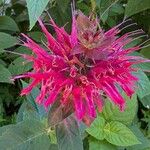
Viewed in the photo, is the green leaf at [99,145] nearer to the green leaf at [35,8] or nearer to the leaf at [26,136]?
the leaf at [26,136]

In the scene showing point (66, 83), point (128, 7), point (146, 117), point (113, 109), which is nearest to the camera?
point (66, 83)

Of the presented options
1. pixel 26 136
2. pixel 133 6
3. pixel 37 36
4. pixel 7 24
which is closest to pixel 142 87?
pixel 133 6

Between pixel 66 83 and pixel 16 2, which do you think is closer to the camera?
pixel 66 83

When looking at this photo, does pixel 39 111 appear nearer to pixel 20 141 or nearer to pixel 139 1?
pixel 20 141

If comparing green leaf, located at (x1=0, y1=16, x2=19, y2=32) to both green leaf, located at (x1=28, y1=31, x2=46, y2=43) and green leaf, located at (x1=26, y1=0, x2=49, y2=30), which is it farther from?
green leaf, located at (x1=26, y1=0, x2=49, y2=30)

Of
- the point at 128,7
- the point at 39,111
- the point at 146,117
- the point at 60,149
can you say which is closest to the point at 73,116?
the point at 60,149

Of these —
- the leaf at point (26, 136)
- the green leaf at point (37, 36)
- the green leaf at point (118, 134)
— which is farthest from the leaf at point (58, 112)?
the green leaf at point (37, 36)
